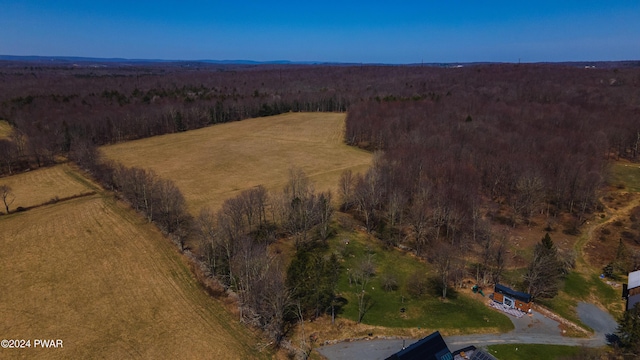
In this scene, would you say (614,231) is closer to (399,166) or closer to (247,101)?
(399,166)

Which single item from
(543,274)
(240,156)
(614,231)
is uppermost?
A: (543,274)

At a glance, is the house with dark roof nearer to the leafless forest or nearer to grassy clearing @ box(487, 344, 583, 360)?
grassy clearing @ box(487, 344, 583, 360)

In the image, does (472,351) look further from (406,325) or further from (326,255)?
(326,255)

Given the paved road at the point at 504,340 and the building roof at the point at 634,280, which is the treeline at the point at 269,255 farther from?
the building roof at the point at 634,280

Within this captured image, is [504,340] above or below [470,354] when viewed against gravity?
below

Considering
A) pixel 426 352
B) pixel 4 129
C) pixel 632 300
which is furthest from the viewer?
pixel 4 129

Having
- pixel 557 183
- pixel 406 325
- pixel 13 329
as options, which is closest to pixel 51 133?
pixel 13 329

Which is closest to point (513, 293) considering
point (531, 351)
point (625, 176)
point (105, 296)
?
point (531, 351)

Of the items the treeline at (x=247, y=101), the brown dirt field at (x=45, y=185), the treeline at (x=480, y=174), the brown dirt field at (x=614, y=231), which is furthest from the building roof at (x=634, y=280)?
the brown dirt field at (x=45, y=185)
